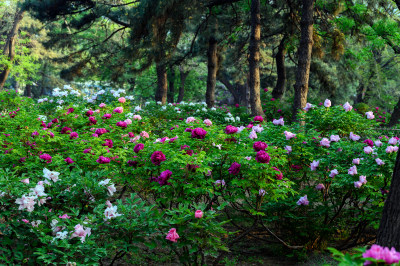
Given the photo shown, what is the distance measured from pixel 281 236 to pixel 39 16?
12.8 m

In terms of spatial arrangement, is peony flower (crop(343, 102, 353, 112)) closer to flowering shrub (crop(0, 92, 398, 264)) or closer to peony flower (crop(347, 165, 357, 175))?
flowering shrub (crop(0, 92, 398, 264))

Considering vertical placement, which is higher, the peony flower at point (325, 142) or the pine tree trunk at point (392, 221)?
the peony flower at point (325, 142)

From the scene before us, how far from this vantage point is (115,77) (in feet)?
44.0

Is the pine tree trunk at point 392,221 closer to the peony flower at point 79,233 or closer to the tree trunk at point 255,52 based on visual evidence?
the peony flower at point 79,233

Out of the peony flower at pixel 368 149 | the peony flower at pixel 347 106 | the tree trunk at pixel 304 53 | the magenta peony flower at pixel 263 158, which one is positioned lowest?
the magenta peony flower at pixel 263 158

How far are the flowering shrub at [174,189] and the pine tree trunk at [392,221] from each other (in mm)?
1002

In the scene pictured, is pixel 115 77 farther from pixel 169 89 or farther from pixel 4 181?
pixel 169 89

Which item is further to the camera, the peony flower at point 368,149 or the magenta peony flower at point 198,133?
the peony flower at point 368,149

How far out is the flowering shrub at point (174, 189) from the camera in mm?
2771

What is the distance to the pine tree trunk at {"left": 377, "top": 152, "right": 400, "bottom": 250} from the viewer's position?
228 centimetres

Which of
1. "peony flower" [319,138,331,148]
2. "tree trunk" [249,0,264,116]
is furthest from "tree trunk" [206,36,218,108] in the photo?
"peony flower" [319,138,331,148]

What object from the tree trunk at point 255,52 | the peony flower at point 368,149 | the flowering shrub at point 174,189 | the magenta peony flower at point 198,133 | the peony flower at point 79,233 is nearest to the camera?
the peony flower at point 79,233

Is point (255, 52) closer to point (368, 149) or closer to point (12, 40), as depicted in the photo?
point (368, 149)

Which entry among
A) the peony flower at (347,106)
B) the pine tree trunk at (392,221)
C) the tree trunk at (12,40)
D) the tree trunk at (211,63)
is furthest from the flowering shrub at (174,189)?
the tree trunk at (12,40)
